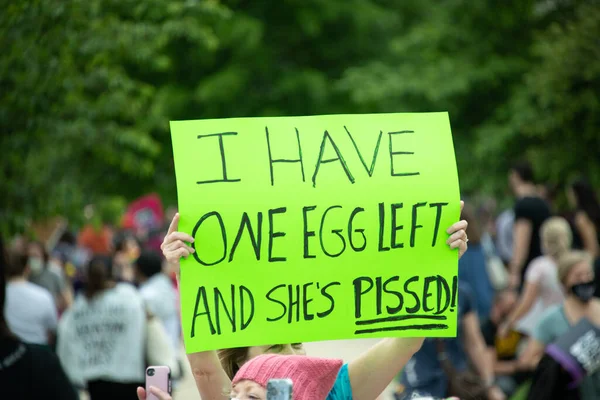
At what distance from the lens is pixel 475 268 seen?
9.03 meters

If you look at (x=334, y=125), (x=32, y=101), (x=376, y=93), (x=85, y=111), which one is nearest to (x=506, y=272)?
(x=376, y=93)

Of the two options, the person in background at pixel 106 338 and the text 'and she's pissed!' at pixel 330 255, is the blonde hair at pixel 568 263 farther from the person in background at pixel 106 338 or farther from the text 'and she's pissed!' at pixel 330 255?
the text 'and she's pissed!' at pixel 330 255

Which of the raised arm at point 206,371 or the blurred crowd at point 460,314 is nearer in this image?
the raised arm at point 206,371

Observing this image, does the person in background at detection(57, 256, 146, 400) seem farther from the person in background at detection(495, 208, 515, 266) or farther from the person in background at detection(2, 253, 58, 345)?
the person in background at detection(495, 208, 515, 266)

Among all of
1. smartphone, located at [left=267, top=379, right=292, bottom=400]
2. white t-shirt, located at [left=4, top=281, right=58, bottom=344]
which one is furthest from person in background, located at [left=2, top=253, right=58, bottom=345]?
smartphone, located at [left=267, top=379, right=292, bottom=400]

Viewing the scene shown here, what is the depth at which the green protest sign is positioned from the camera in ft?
12.0

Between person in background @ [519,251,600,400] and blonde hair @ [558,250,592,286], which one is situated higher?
blonde hair @ [558,250,592,286]

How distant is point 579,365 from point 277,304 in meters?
2.70

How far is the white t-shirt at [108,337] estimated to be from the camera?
25.6 feet

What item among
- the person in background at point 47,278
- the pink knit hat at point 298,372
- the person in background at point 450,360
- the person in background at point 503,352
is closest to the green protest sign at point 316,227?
the pink knit hat at point 298,372

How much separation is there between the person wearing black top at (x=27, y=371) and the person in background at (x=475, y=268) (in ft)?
16.6

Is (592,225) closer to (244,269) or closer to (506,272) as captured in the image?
(506,272)

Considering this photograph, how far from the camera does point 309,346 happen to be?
1348cm

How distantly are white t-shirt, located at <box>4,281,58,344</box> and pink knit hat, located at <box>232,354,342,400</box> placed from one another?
5.08 m
